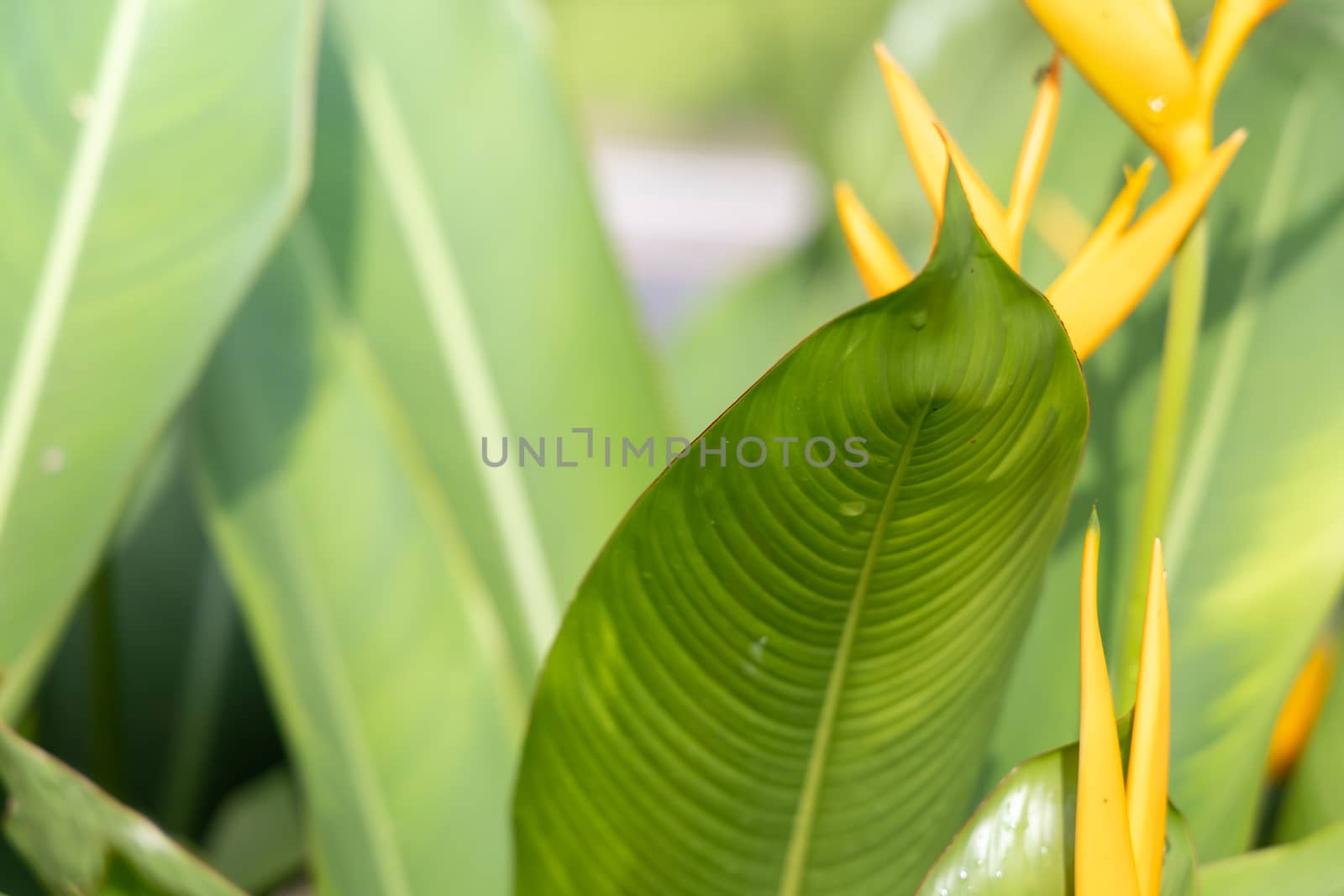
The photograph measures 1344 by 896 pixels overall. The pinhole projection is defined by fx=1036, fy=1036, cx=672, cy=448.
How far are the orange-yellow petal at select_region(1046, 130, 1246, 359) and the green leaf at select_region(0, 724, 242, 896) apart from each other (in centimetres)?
22

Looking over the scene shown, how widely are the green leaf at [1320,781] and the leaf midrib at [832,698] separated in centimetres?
18

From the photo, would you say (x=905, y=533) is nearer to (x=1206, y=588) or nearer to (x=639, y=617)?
(x=639, y=617)

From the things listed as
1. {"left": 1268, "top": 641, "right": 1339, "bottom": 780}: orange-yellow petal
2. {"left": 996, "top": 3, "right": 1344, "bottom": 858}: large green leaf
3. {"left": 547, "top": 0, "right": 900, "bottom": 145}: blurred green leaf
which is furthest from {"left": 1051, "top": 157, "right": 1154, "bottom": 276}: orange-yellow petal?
{"left": 547, "top": 0, "right": 900, "bottom": 145}: blurred green leaf

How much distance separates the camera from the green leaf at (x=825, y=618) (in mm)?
168

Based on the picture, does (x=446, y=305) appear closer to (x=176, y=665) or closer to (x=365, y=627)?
(x=365, y=627)

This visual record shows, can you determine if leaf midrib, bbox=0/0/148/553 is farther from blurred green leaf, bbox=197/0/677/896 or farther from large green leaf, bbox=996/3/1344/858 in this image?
large green leaf, bbox=996/3/1344/858

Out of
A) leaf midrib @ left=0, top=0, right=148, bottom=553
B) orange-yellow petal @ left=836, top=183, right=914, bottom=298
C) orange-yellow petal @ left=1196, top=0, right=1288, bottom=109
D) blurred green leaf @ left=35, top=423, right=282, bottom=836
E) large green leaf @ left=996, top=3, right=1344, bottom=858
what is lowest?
large green leaf @ left=996, top=3, right=1344, bottom=858

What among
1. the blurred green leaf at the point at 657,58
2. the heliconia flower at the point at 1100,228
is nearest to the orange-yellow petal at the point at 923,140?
the heliconia flower at the point at 1100,228

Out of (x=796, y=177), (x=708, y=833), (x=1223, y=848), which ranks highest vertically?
(x=796, y=177)

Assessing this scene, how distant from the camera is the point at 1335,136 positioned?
32 centimetres

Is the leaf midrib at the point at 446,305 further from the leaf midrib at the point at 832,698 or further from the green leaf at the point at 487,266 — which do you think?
the leaf midrib at the point at 832,698

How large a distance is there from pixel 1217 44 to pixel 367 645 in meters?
0.26

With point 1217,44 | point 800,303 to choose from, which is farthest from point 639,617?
point 800,303

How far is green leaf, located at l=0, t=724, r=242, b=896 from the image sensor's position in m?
0.22
